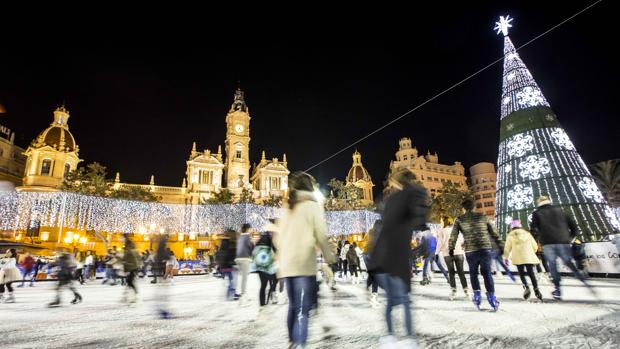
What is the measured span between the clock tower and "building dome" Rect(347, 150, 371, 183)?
31998mm

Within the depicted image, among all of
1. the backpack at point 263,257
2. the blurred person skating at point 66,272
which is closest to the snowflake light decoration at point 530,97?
the backpack at point 263,257

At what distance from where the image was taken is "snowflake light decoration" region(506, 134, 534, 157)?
16578 mm

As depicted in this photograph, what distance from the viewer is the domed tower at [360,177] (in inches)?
3438

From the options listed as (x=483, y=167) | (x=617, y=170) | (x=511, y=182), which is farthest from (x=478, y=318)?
(x=483, y=167)

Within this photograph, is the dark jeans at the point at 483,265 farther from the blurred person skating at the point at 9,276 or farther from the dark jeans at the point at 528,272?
the blurred person skating at the point at 9,276

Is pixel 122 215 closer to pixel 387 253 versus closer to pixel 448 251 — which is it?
pixel 448 251

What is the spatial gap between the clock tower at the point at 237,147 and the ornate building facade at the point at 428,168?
35.4 meters

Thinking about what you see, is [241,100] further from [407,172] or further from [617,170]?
[407,172]

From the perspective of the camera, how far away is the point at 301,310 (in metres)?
2.95

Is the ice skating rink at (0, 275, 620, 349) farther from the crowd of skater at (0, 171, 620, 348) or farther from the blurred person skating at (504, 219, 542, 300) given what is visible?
the blurred person skating at (504, 219, 542, 300)

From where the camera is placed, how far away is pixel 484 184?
3302 inches

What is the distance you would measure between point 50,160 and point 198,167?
2335 centimetres

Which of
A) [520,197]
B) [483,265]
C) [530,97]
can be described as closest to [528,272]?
[483,265]

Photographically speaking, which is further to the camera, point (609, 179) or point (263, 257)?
point (609, 179)
